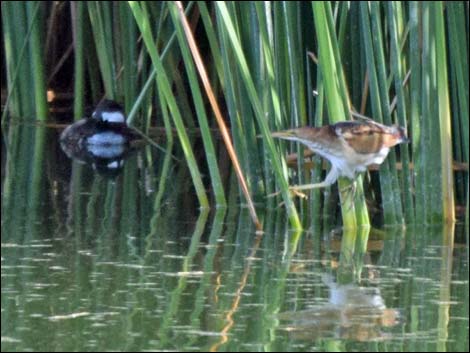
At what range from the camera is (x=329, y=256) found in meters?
5.22

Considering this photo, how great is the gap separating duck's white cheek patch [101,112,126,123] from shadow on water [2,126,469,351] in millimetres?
2258

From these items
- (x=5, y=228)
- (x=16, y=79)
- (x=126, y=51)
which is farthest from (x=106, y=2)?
(x=5, y=228)

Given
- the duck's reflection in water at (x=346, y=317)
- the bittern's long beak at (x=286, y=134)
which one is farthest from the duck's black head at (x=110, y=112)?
the duck's reflection in water at (x=346, y=317)

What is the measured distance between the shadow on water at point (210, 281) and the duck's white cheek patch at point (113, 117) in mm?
2258

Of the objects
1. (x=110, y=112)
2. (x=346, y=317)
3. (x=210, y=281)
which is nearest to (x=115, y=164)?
(x=110, y=112)

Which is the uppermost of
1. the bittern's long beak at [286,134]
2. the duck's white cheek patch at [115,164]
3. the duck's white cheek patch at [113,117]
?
the duck's white cheek patch at [113,117]

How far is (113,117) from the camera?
362 inches

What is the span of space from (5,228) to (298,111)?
4.71 feet

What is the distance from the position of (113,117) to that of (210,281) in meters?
4.70

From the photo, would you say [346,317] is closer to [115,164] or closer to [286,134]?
[286,134]

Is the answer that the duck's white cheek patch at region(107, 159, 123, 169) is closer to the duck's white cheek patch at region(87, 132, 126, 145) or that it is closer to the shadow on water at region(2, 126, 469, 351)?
the duck's white cheek patch at region(87, 132, 126, 145)

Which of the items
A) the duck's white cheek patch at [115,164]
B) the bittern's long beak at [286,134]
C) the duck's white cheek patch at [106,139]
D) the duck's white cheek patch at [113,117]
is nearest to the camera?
the bittern's long beak at [286,134]

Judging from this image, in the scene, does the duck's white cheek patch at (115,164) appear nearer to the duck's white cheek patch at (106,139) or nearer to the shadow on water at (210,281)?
the duck's white cheek patch at (106,139)

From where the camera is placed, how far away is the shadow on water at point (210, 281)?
150 inches
